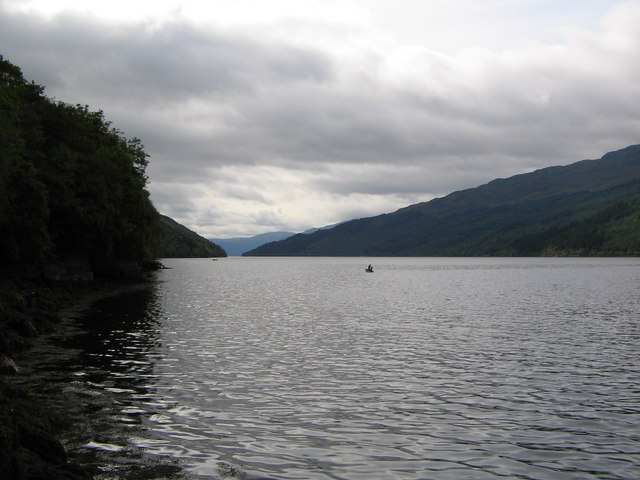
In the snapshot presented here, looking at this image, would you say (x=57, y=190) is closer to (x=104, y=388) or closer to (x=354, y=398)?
(x=104, y=388)

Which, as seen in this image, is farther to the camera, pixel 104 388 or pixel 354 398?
pixel 104 388

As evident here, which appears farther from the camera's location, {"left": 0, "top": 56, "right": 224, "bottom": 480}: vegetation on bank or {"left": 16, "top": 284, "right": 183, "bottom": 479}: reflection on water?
{"left": 0, "top": 56, "right": 224, "bottom": 480}: vegetation on bank

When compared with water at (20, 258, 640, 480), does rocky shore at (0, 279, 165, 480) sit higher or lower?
higher

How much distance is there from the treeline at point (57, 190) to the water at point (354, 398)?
1953 centimetres

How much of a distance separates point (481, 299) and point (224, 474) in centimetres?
6397

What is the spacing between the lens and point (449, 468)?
15.0 m

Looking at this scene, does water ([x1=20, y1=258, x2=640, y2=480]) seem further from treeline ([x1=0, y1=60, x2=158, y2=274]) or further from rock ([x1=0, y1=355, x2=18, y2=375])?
treeline ([x1=0, y1=60, x2=158, y2=274])

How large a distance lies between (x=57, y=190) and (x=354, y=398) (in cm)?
5642

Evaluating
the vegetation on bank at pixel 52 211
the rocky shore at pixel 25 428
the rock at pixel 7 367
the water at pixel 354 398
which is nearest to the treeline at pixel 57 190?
the vegetation on bank at pixel 52 211

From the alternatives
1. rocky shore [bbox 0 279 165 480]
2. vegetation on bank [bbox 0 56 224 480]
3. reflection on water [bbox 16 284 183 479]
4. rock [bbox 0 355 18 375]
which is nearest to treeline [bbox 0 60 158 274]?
vegetation on bank [bbox 0 56 224 480]

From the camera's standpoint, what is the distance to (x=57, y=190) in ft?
219

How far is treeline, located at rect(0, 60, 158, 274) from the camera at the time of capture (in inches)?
2192

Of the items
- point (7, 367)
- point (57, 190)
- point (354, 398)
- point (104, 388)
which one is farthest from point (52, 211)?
point (354, 398)

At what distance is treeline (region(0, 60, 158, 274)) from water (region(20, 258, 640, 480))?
769 inches
